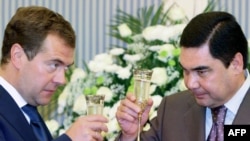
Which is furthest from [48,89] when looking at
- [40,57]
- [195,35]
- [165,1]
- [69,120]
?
[165,1]

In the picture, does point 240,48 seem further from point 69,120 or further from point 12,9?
point 12,9

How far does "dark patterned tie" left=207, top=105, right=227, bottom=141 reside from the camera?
245cm

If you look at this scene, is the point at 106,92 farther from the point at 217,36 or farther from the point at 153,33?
the point at 217,36

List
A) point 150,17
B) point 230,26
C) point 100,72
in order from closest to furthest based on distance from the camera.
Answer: point 230,26 < point 100,72 < point 150,17

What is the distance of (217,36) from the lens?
2.48 metres

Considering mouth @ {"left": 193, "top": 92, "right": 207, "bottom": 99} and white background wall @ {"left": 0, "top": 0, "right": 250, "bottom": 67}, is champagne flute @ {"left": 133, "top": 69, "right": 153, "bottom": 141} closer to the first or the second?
mouth @ {"left": 193, "top": 92, "right": 207, "bottom": 99}

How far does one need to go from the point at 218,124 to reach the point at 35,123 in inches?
25.2

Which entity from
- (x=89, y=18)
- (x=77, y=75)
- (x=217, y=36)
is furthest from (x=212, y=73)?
(x=89, y=18)

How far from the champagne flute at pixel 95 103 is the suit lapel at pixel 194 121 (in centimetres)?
52

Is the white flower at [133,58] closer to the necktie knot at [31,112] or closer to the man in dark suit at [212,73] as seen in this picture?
the man in dark suit at [212,73]

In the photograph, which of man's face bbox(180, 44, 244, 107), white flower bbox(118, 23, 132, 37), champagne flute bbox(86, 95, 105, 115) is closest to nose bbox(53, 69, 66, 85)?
champagne flute bbox(86, 95, 105, 115)

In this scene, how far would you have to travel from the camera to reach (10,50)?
7.68 feet

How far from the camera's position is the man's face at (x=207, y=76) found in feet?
8.04

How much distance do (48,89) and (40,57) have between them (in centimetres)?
12
